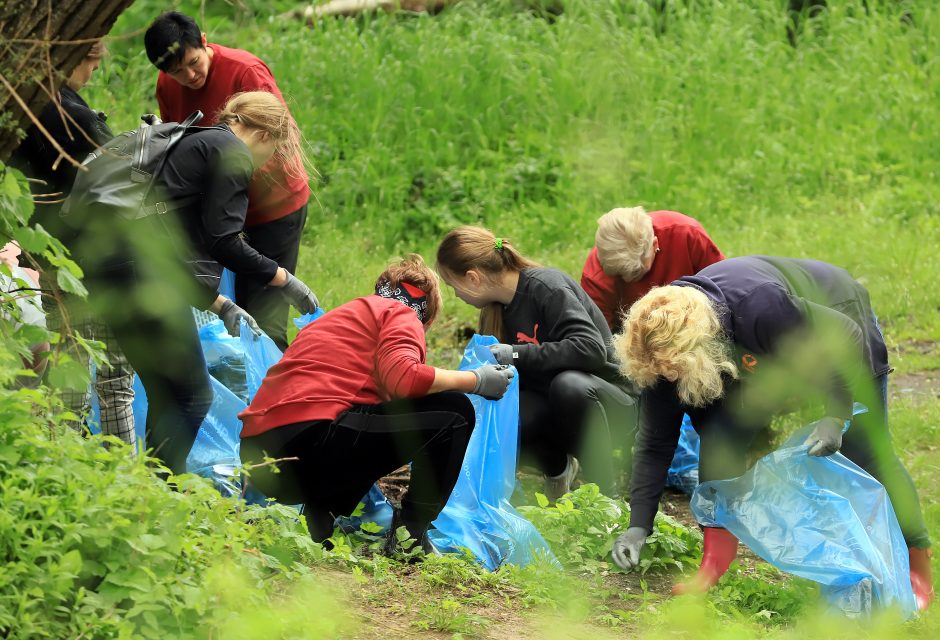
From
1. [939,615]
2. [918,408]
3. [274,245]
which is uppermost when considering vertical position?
[274,245]

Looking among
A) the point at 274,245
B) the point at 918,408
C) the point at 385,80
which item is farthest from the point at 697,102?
the point at 274,245

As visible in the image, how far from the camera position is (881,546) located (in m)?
3.57

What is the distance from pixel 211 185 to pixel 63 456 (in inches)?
51.7

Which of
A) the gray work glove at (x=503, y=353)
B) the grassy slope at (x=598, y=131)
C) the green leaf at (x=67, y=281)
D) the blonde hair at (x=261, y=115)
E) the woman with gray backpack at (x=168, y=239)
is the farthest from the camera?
the grassy slope at (x=598, y=131)

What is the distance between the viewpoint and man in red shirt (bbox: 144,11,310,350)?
15.1ft

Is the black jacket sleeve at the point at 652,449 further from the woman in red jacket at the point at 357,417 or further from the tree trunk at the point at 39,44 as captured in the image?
the tree trunk at the point at 39,44

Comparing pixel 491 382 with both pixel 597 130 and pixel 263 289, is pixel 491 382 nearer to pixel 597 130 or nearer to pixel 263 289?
pixel 263 289

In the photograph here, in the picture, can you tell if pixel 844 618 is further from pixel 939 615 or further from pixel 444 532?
pixel 444 532

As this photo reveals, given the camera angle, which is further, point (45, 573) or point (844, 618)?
point (844, 618)

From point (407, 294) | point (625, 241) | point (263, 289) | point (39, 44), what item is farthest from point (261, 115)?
point (625, 241)

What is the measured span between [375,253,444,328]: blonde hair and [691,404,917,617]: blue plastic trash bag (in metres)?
1.03

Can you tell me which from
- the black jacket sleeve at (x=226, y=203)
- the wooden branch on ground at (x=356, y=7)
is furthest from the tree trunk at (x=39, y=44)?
the wooden branch on ground at (x=356, y=7)

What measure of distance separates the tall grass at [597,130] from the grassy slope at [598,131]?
0.05ft

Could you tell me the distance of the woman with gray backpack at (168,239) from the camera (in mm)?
3574
